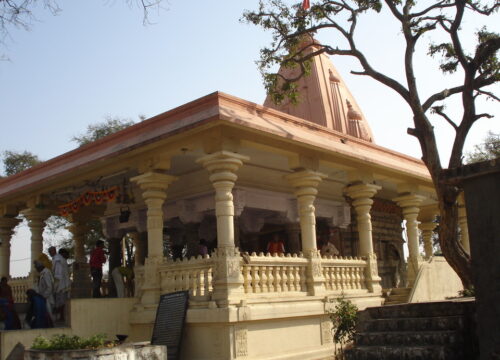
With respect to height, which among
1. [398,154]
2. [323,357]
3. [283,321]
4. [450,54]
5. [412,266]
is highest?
[450,54]

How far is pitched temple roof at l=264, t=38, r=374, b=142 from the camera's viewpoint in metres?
17.3

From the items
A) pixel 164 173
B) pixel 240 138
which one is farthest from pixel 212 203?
pixel 240 138

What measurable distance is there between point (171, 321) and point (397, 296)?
17.5ft

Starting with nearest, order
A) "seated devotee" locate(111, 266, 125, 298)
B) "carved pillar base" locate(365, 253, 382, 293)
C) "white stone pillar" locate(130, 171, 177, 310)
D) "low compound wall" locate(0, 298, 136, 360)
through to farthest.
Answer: "low compound wall" locate(0, 298, 136, 360), "white stone pillar" locate(130, 171, 177, 310), "seated devotee" locate(111, 266, 125, 298), "carved pillar base" locate(365, 253, 382, 293)

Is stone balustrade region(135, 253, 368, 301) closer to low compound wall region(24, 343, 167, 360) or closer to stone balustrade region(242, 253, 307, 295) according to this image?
stone balustrade region(242, 253, 307, 295)

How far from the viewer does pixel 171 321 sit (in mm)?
9320

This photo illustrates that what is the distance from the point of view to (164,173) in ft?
33.8

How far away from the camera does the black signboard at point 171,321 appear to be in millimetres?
9047

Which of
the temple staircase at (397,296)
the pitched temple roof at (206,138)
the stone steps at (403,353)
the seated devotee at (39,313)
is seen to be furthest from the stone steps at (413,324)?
the seated devotee at (39,313)

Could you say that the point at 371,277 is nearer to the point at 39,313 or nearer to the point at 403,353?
the point at 403,353

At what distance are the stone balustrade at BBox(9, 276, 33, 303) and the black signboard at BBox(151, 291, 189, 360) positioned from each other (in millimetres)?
5045

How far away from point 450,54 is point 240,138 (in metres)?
4.51

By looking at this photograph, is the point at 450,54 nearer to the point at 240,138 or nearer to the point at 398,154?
the point at 398,154

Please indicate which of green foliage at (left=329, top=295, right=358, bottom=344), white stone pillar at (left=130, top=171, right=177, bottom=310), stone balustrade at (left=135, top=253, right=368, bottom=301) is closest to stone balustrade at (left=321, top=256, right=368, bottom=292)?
stone balustrade at (left=135, top=253, right=368, bottom=301)
